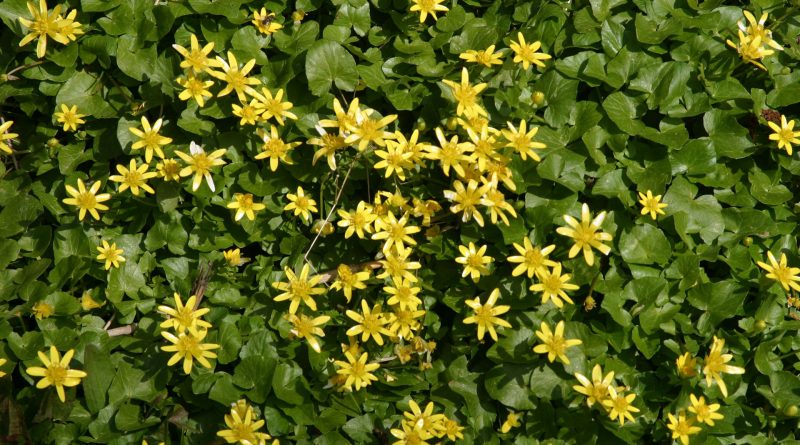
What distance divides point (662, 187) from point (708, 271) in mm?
444

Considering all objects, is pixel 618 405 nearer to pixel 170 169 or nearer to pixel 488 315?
pixel 488 315

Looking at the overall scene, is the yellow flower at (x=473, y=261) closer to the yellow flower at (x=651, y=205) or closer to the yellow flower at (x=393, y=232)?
the yellow flower at (x=393, y=232)

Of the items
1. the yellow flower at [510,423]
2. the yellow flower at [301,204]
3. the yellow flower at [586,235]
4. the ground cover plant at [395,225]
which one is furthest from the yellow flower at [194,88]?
the yellow flower at [510,423]

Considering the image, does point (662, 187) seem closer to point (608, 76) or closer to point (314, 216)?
point (608, 76)

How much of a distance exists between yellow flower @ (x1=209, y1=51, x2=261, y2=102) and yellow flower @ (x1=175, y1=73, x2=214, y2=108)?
1.9 inches

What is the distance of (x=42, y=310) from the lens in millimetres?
2553

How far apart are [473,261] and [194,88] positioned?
3.90 ft

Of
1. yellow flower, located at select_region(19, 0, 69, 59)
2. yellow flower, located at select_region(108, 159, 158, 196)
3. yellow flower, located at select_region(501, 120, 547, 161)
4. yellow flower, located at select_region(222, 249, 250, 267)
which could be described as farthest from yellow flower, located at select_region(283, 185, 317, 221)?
yellow flower, located at select_region(19, 0, 69, 59)

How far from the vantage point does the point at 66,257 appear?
271cm

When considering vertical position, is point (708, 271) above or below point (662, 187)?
below

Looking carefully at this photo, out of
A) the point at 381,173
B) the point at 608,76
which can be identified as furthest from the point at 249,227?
the point at 608,76

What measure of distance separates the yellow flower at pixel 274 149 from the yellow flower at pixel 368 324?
2.00 ft

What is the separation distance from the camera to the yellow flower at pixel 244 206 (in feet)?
8.55

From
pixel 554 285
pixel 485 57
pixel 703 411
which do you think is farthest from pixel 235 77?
pixel 703 411
